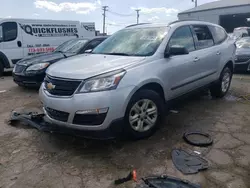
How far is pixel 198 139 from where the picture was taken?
367 cm

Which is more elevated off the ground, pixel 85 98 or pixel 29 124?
pixel 85 98

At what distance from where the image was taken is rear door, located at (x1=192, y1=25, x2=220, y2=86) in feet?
15.3

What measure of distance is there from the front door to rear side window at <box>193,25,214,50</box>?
779cm

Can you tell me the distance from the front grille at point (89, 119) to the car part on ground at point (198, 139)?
4.42 feet

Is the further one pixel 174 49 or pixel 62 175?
pixel 174 49

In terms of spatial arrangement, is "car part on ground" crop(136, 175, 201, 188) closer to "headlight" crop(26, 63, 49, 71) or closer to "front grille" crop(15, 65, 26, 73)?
"headlight" crop(26, 63, 49, 71)

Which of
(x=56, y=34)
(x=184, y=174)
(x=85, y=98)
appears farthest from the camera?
(x=56, y=34)

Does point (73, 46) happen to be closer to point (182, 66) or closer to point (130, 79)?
point (182, 66)

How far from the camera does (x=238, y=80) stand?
26.5 feet

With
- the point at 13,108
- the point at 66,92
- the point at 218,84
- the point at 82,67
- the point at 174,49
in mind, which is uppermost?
the point at 174,49

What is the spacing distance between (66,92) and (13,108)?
108 inches

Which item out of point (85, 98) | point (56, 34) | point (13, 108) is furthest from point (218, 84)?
point (56, 34)

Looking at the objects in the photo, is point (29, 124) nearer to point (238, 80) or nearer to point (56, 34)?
point (238, 80)

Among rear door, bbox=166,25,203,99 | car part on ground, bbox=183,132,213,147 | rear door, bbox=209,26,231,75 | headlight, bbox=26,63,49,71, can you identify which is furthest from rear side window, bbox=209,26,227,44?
headlight, bbox=26,63,49,71
